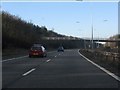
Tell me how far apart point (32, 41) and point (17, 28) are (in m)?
10.8

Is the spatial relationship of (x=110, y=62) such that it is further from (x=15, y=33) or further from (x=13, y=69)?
(x=15, y=33)

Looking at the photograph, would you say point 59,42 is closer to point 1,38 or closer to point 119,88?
point 1,38

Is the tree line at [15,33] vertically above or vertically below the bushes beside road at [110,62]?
above

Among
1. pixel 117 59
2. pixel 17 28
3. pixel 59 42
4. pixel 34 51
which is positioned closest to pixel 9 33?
pixel 17 28

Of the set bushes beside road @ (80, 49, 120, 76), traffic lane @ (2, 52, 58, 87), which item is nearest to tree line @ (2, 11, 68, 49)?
bushes beside road @ (80, 49, 120, 76)

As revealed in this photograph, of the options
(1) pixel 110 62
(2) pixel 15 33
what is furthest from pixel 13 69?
(2) pixel 15 33

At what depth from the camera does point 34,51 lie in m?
45.6

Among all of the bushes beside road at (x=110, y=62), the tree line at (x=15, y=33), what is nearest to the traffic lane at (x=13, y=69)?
the bushes beside road at (x=110, y=62)

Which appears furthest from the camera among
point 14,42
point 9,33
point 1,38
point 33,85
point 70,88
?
point 14,42

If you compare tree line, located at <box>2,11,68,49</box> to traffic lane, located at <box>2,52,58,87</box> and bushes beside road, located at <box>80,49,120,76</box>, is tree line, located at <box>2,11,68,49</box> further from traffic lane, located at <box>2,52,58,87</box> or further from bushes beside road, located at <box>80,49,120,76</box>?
traffic lane, located at <box>2,52,58,87</box>

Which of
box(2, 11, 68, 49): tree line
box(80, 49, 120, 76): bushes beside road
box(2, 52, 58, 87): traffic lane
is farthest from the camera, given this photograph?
box(2, 11, 68, 49): tree line

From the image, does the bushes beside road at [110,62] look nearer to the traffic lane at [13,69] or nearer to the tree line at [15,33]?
the traffic lane at [13,69]

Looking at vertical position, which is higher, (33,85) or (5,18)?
(5,18)

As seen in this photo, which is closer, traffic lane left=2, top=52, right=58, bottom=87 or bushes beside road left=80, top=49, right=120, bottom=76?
traffic lane left=2, top=52, right=58, bottom=87
